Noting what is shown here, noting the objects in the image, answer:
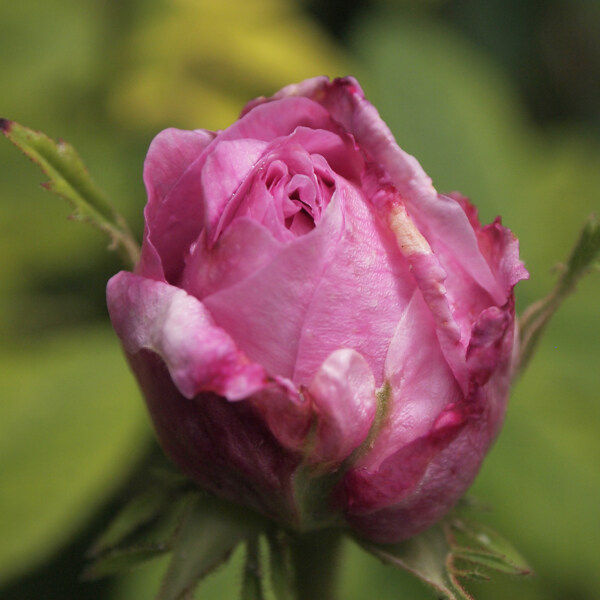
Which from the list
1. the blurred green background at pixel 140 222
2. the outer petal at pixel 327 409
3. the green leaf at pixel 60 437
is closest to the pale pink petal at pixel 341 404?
the outer petal at pixel 327 409

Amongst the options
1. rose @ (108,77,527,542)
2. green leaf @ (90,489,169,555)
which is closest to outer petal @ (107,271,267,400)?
rose @ (108,77,527,542)

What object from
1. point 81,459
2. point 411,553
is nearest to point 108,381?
point 81,459

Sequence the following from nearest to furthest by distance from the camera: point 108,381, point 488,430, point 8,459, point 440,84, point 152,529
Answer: point 488,430
point 152,529
point 8,459
point 108,381
point 440,84

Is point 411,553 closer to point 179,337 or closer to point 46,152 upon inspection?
point 179,337

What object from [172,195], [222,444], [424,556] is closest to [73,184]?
[172,195]

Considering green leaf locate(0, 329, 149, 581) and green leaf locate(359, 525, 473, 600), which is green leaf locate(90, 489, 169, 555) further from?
green leaf locate(0, 329, 149, 581)

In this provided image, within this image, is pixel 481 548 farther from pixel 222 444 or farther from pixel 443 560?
pixel 222 444

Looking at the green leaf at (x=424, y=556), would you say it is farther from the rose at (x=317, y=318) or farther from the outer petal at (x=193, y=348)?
the outer petal at (x=193, y=348)
